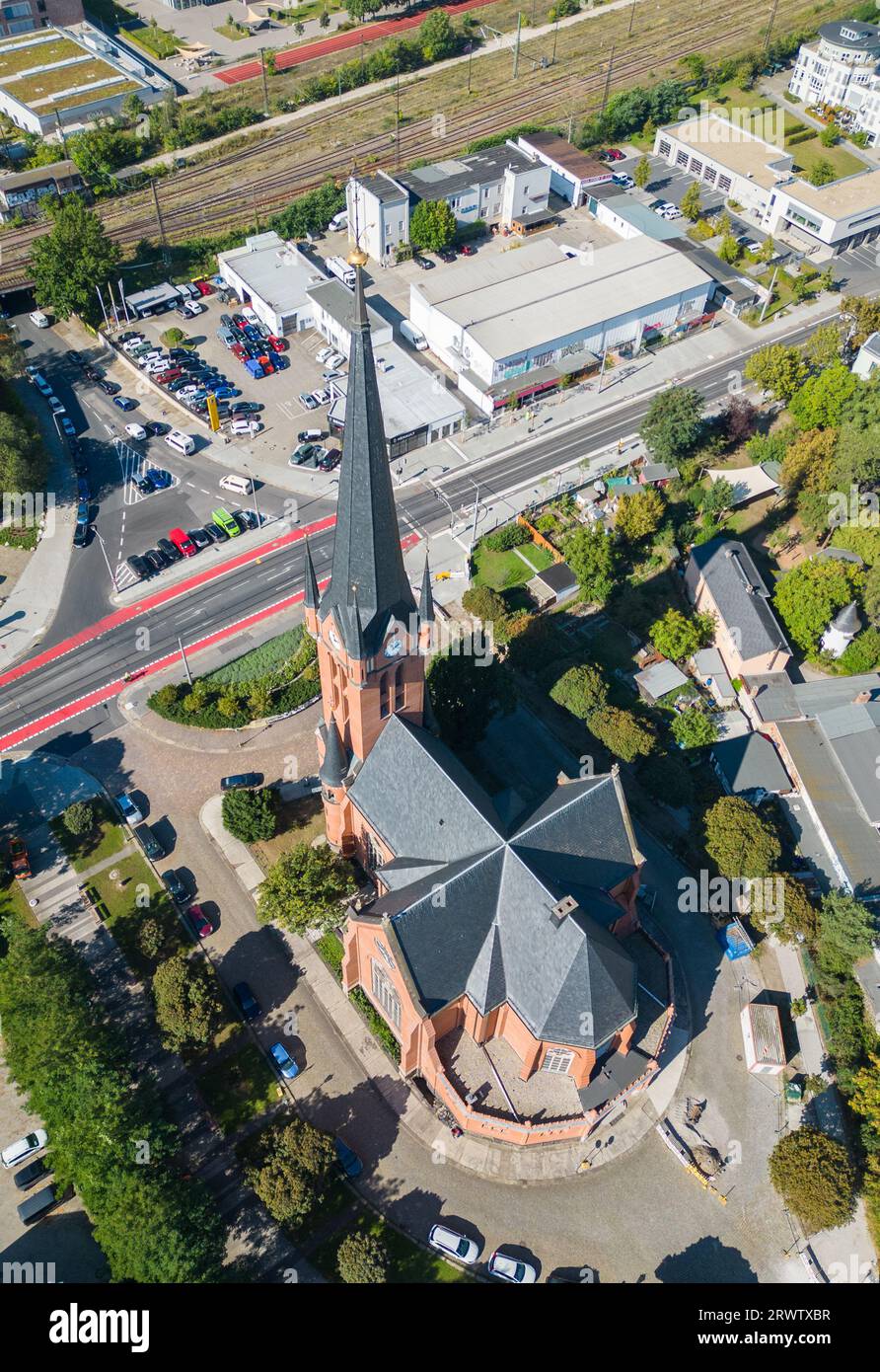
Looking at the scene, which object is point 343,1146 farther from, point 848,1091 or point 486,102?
point 486,102

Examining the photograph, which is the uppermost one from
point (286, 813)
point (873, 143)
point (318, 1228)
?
point (873, 143)

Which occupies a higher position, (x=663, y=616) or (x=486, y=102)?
(x=486, y=102)

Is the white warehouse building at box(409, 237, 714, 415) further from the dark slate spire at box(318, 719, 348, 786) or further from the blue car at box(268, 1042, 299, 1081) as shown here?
the blue car at box(268, 1042, 299, 1081)

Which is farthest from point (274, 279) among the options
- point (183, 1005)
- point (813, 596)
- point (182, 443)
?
point (183, 1005)

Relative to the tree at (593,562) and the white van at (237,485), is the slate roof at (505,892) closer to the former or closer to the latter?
the tree at (593,562)

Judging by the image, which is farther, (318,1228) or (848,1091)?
A: (848,1091)

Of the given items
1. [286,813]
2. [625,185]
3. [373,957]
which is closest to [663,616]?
[286,813]
